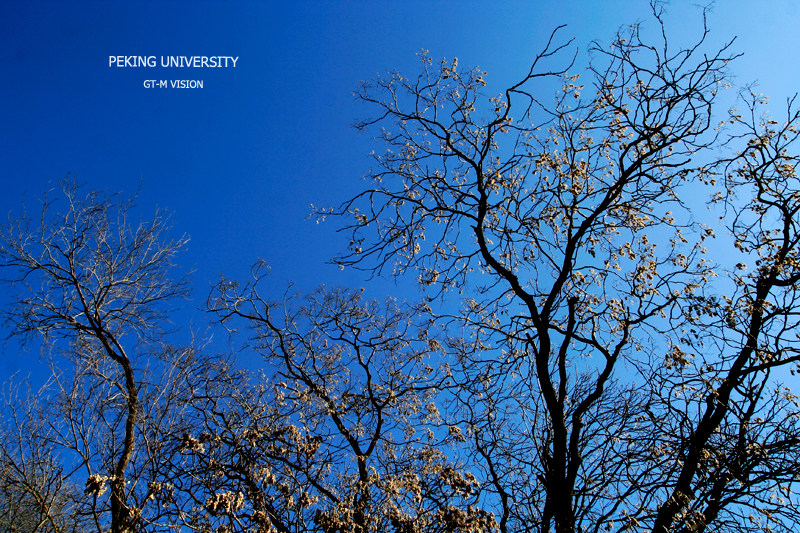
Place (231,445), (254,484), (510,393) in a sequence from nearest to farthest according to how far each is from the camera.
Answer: (254,484), (231,445), (510,393)

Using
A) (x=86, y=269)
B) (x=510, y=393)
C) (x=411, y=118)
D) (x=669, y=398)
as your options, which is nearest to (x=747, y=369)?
(x=669, y=398)

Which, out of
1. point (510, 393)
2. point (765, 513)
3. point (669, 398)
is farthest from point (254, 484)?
point (765, 513)

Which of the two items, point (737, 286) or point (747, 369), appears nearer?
point (747, 369)

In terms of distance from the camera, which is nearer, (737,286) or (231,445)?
(231,445)

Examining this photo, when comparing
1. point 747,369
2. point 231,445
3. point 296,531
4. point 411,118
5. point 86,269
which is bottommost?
point 296,531

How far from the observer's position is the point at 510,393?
8.52m

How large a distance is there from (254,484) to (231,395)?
3.34m

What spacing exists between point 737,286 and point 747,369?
193cm

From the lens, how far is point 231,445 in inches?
275

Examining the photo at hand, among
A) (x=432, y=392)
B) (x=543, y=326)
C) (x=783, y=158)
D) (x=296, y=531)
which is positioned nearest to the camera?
(x=296, y=531)

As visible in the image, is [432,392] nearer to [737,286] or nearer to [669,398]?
[669,398]

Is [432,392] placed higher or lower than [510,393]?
higher

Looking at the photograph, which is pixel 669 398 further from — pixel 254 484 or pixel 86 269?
pixel 86 269

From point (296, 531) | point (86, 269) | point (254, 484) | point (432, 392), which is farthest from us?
point (432, 392)
